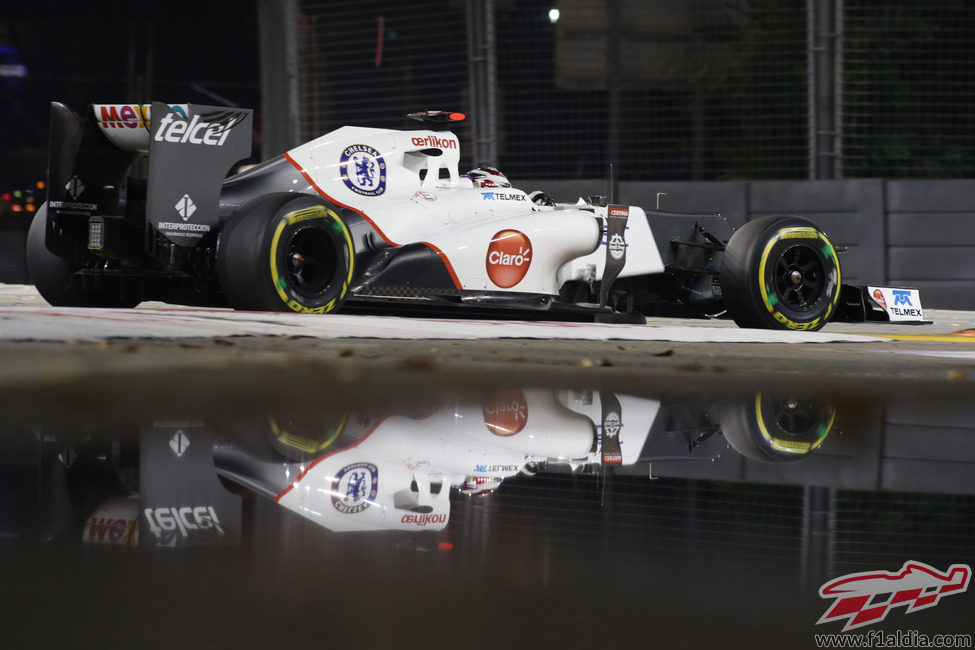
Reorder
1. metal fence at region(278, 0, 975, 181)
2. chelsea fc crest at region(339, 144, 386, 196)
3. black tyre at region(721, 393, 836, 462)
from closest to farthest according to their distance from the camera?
1. black tyre at region(721, 393, 836, 462)
2. chelsea fc crest at region(339, 144, 386, 196)
3. metal fence at region(278, 0, 975, 181)

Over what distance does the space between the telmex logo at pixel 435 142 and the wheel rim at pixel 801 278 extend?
214 cm

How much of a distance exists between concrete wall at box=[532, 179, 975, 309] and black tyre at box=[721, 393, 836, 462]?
249 inches

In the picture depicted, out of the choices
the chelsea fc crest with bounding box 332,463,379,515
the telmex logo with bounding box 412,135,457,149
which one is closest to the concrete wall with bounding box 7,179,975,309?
the telmex logo with bounding box 412,135,457,149

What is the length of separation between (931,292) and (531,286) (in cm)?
482

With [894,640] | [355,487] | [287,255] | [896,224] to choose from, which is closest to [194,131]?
[287,255]

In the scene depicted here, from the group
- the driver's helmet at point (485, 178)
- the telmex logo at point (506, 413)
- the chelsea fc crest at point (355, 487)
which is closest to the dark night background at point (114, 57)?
the driver's helmet at point (485, 178)

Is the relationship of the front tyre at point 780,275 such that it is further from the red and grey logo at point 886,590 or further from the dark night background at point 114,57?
the dark night background at point 114,57

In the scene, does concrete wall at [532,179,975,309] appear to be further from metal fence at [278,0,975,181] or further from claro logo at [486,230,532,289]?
claro logo at [486,230,532,289]

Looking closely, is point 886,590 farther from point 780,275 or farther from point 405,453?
point 780,275

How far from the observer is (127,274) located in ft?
20.1

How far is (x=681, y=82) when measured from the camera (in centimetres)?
1066

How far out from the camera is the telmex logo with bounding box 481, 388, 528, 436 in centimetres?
305

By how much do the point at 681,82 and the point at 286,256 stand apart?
604 cm

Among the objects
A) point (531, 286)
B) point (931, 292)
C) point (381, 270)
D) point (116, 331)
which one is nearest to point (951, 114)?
point (931, 292)
